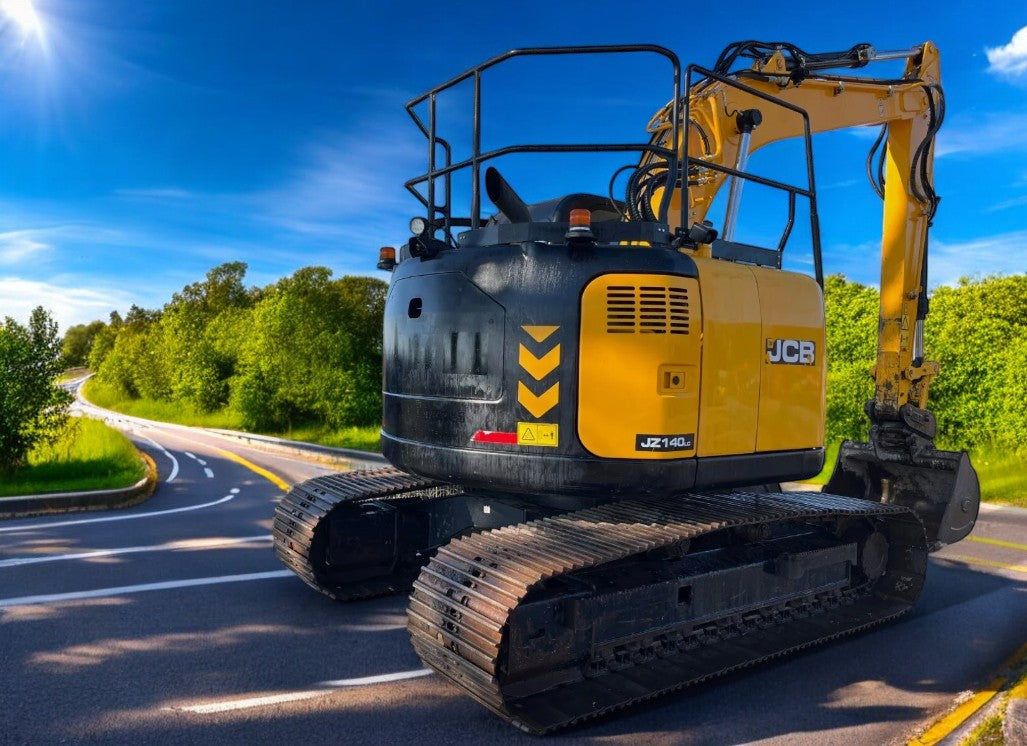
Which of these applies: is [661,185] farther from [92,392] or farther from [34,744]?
[92,392]

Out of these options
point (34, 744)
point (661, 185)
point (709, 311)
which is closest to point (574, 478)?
point (709, 311)

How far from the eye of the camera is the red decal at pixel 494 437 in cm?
441

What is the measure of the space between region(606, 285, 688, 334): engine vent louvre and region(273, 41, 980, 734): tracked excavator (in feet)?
0.04

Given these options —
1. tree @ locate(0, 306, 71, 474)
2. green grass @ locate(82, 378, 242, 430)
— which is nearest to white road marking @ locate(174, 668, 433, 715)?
tree @ locate(0, 306, 71, 474)

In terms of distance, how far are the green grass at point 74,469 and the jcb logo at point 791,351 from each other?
9.90 m

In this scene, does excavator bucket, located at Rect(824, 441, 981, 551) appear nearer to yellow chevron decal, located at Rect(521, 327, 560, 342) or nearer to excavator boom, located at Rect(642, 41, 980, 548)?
excavator boom, located at Rect(642, 41, 980, 548)

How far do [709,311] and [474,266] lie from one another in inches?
56.3

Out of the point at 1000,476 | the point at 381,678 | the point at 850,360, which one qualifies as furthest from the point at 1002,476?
the point at 381,678

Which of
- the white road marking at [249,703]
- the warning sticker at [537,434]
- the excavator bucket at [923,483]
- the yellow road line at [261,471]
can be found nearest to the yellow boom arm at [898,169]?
the excavator bucket at [923,483]

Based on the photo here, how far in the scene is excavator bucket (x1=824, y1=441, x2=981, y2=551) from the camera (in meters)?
6.73

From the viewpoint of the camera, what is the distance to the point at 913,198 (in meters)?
7.43

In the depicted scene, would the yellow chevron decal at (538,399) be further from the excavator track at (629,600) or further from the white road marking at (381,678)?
the white road marking at (381,678)

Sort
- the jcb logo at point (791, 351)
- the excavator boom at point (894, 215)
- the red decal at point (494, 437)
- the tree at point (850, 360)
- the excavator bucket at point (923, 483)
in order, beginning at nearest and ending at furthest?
1. the red decal at point (494, 437)
2. the jcb logo at point (791, 351)
3. the excavator boom at point (894, 215)
4. the excavator bucket at point (923, 483)
5. the tree at point (850, 360)

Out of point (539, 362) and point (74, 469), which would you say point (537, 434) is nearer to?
point (539, 362)
